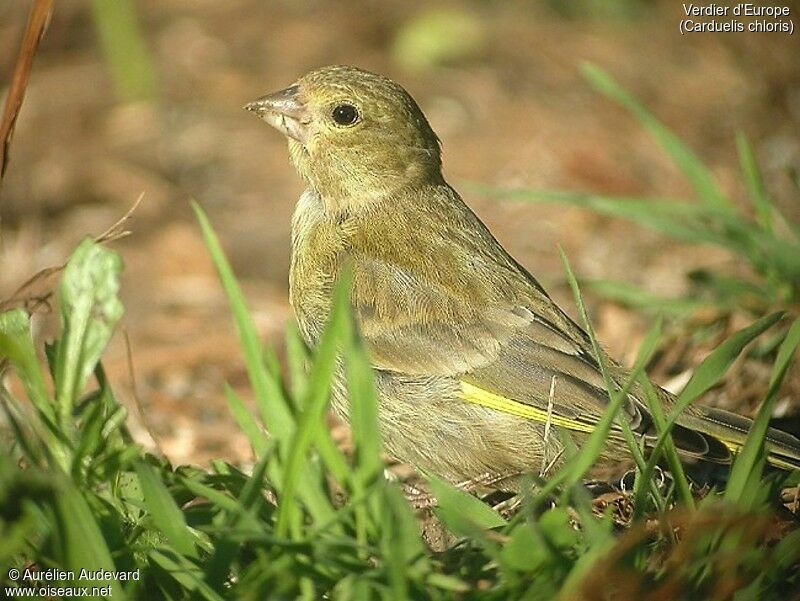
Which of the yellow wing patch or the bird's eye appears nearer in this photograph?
the yellow wing patch

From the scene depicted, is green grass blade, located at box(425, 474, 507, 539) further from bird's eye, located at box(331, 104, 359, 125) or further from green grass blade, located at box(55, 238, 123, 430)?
bird's eye, located at box(331, 104, 359, 125)

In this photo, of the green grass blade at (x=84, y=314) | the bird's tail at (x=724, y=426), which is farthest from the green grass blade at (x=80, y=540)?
the bird's tail at (x=724, y=426)

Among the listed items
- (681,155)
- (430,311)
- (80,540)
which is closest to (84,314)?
(80,540)

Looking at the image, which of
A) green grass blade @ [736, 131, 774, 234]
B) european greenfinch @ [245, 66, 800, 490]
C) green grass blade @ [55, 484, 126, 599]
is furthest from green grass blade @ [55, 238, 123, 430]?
green grass blade @ [736, 131, 774, 234]

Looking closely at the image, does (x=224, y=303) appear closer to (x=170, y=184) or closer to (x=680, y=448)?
(x=170, y=184)

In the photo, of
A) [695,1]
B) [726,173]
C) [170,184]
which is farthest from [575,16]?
[170,184]

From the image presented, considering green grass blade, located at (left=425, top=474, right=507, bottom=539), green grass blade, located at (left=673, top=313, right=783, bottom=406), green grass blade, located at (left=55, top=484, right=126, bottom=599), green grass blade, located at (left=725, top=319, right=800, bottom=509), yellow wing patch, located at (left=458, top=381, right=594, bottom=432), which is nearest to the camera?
green grass blade, located at (left=55, top=484, right=126, bottom=599)
